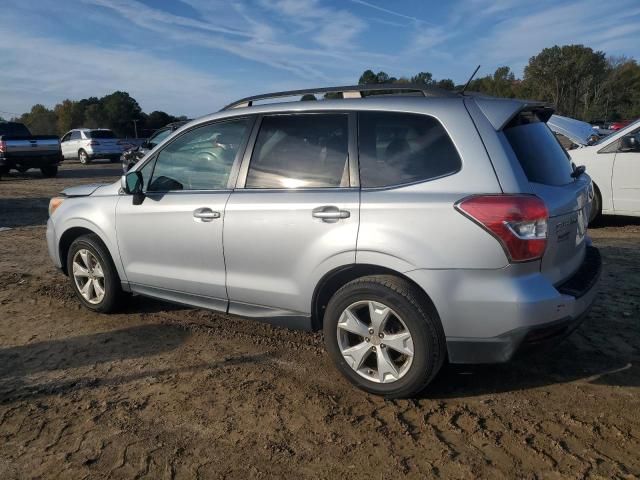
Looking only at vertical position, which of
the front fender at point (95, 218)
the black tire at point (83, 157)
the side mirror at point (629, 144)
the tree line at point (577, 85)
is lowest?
the black tire at point (83, 157)

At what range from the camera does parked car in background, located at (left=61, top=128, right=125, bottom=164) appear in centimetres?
2677

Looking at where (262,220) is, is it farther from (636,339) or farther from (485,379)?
(636,339)

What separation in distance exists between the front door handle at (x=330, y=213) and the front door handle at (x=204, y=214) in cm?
86

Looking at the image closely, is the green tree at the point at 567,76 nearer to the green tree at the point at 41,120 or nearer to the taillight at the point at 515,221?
the taillight at the point at 515,221

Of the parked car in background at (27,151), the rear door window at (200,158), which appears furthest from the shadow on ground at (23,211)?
the rear door window at (200,158)

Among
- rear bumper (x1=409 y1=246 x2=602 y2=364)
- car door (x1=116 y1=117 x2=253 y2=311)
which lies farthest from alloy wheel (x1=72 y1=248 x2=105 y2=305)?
rear bumper (x1=409 y1=246 x2=602 y2=364)

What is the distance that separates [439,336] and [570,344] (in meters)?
1.54

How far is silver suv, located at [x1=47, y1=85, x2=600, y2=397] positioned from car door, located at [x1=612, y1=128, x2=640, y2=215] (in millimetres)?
4712

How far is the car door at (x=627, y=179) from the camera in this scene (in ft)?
25.0

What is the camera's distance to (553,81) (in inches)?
1895

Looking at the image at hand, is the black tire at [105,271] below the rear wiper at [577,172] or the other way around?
below

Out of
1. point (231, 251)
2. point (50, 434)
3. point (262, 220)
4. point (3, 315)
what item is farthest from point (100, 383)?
point (3, 315)

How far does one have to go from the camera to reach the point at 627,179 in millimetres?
7688

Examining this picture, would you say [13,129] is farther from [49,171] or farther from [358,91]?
[358,91]
